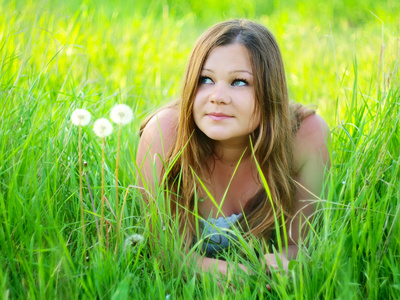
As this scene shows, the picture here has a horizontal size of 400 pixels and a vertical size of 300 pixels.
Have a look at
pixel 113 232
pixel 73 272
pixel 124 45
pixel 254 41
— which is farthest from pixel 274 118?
pixel 124 45

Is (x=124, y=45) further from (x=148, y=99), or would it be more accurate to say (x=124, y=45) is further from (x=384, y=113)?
(x=384, y=113)

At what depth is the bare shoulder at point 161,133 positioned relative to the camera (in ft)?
7.59

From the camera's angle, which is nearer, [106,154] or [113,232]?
[113,232]

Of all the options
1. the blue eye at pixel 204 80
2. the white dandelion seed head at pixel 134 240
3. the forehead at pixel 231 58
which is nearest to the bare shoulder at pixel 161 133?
the blue eye at pixel 204 80

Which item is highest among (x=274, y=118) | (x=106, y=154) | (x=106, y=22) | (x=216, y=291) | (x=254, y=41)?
(x=106, y=22)

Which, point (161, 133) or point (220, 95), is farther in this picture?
point (161, 133)

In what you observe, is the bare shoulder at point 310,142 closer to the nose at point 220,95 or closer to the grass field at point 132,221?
the grass field at point 132,221

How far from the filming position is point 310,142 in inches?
91.6

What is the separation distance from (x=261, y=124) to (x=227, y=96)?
0.74 ft

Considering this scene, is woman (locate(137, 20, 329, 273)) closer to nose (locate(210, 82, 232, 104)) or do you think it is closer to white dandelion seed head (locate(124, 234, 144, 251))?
nose (locate(210, 82, 232, 104))

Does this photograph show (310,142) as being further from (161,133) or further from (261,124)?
(161,133)

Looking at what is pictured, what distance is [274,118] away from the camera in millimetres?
2201

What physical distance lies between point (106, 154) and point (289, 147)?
2.78ft

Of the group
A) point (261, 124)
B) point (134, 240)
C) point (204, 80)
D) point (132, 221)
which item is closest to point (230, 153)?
point (261, 124)
